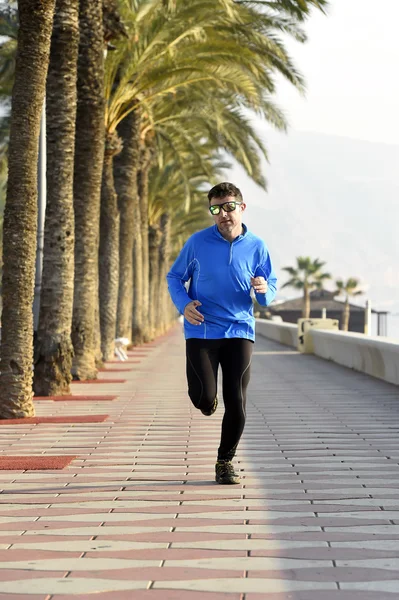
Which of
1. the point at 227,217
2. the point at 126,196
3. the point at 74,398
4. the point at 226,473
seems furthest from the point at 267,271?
the point at 126,196

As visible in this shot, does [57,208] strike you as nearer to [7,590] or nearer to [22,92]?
[22,92]

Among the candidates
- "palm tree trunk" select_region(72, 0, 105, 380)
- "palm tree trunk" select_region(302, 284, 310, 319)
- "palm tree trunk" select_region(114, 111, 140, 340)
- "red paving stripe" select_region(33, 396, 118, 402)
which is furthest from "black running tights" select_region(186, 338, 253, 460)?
"palm tree trunk" select_region(302, 284, 310, 319)

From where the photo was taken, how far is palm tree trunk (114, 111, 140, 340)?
28.3 m

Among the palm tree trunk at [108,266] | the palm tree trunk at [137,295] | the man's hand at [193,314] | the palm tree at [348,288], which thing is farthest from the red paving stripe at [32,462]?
the palm tree at [348,288]

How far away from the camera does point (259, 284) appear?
761 cm

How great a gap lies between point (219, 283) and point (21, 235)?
5.27 metres

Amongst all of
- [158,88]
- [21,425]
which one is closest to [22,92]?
[21,425]

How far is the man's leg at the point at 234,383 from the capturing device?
7828 millimetres

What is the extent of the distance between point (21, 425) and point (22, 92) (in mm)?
3594

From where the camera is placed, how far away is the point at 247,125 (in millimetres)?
29562

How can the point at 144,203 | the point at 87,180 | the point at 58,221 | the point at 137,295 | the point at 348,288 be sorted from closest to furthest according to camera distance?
1. the point at 58,221
2. the point at 87,180
3. the point at 144,203
4. the point at 137,295
5. the point at 348,288

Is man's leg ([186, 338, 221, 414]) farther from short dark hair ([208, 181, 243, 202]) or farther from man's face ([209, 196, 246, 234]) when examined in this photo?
short dark hair ([208, 181, 243, 202])

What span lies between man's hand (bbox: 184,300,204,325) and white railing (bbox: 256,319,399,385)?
10.8 metres

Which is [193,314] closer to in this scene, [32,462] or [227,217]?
[227,217]
